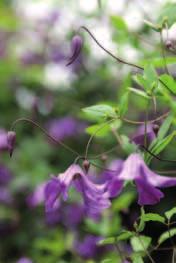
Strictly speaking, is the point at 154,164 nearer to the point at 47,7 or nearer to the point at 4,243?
the point at 4,243

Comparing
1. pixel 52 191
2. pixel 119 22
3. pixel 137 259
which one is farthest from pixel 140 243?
pixel 119 22

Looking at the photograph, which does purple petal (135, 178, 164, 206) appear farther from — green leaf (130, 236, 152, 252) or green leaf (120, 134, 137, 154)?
green leaf (130, 236, 152, 252)

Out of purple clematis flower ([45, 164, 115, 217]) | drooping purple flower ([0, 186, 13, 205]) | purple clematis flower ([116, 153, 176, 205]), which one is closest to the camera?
purple clematis flower ([116, 153, 176, 205])

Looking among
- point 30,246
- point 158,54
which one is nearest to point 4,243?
point 30,246

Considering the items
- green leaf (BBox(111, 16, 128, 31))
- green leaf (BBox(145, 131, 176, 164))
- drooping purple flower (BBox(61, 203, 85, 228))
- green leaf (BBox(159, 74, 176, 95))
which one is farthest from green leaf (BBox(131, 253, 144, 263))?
drooping purple flower (BBox(61, 203, 85, 228))

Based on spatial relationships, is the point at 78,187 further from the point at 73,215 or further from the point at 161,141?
the point at 73,215

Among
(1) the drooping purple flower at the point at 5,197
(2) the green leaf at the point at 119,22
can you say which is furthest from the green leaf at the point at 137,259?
(1) the drooping purple flower at the point at 5,197
